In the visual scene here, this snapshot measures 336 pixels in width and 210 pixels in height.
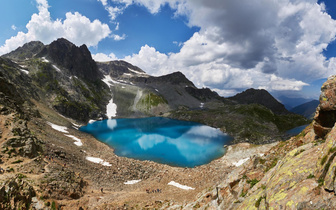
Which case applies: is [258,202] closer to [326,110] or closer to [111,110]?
[326,110]

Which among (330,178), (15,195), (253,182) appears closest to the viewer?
(330,178)

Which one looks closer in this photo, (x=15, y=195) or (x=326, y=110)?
(x=326, y=110)

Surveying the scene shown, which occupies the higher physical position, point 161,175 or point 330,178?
point 330,178

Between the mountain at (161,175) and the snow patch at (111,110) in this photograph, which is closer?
the mountain at (161,175)

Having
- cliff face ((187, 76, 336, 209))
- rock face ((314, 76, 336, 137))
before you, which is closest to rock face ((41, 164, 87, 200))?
cliff face ((187, 76, 336, 209))

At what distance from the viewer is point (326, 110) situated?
11.6 metres

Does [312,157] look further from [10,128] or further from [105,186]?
[10,128]

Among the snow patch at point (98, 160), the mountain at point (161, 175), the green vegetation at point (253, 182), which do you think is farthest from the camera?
the snow patch at point (98, 160)

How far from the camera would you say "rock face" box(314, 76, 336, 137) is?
36.2 feet

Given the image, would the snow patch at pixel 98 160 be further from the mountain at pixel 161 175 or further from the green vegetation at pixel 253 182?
the green vegetation at pixel 253 182

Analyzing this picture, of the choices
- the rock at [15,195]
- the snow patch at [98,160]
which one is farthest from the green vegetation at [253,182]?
the snow patch at [98,160]

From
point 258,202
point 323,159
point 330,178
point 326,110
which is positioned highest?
point 326,110

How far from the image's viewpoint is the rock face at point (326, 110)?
1105cm

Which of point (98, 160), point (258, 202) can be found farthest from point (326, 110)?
point (98, 160)
